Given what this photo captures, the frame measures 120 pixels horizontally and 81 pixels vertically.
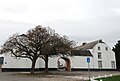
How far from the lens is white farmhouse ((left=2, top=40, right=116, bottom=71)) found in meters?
60.7

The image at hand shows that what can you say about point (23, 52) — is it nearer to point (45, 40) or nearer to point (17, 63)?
point (45, 40)

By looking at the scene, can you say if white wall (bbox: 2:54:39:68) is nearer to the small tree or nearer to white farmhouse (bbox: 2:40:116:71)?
white farmhouse (bbox: 2:40:116:71)

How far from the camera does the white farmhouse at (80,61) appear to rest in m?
60.7

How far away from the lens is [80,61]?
2653 inches

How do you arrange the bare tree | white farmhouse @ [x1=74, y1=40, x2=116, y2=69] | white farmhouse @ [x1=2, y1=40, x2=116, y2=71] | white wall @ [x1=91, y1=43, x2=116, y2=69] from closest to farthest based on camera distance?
the bare tree, white farmhouse @ [x1=2, y1=40, x2=116, y2=71], white farmhouse @ [x1=74, y1=40, x2=116, y2=69], white wall @ [x1=91, y1=43, x2=116, y2=69]

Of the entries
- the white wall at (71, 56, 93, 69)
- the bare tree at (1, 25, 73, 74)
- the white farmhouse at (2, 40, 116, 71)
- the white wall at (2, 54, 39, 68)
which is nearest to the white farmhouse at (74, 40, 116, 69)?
the white farmhouse at (2, 40, 116, 71)

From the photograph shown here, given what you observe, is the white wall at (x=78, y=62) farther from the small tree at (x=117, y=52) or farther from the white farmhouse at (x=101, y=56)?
the small tree at (x=117, y=52)


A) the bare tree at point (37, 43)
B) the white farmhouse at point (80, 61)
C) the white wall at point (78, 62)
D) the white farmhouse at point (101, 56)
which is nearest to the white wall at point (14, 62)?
the white farmhouse at point (80, 61)

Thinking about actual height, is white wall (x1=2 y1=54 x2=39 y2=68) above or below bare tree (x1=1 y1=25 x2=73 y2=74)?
below

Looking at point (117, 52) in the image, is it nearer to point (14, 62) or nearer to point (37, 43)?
point (14, 62)

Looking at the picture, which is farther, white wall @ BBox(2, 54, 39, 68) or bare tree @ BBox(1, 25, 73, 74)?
white wall @ BBox(2, 54, 39, 68)

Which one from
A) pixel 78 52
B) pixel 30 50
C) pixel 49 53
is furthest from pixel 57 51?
pixel 78 52

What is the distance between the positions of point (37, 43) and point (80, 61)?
2527 centimetres

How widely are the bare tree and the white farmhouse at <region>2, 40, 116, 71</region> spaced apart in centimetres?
1498
